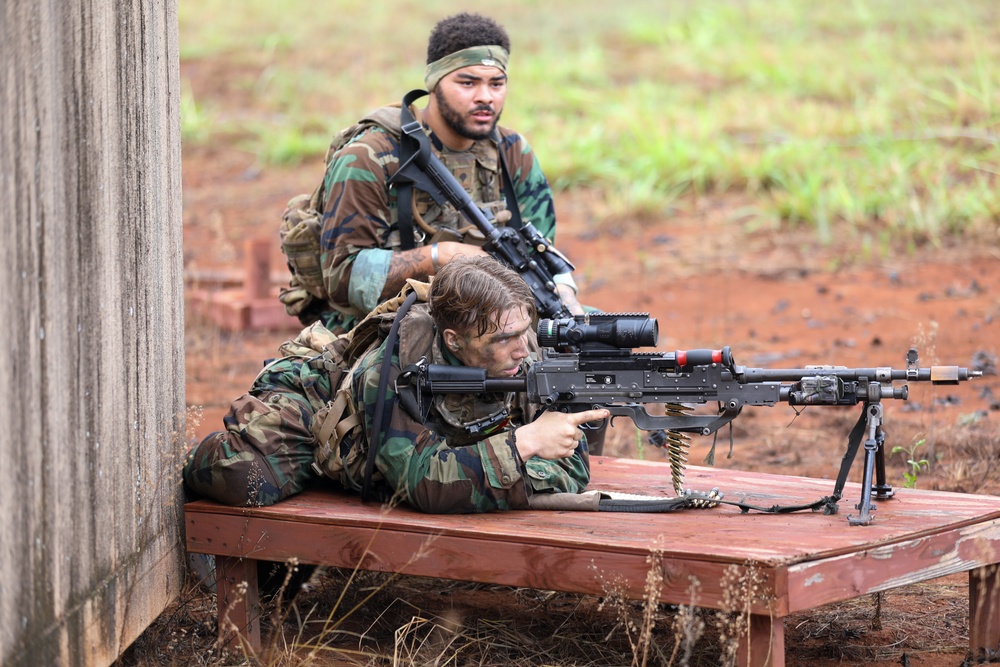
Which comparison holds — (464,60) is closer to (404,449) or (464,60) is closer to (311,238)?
(311,238)

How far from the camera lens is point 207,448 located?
4.48 meters

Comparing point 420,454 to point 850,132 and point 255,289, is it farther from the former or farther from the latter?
point 850,132

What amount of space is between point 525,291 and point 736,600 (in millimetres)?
1269

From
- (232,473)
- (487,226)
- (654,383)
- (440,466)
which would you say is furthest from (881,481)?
(232,473)

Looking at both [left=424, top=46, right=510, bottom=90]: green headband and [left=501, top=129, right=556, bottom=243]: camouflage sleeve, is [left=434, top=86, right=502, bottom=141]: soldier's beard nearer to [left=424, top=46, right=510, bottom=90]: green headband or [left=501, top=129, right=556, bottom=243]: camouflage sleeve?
[left=424, top=46, right=510, bottom=90]: green headband

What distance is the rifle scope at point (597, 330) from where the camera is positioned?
4.20 m

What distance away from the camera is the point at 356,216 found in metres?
5.54

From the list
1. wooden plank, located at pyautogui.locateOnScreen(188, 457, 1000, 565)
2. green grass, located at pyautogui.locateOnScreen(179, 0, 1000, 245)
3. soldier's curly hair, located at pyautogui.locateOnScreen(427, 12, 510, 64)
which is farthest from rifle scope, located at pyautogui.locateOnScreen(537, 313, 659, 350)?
green grass, located at pyautogui.locateOnScreen(179, 0, 1000, 245)

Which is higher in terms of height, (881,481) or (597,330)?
(597,330)

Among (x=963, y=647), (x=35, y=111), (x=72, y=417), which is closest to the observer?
(x=35, y=111)

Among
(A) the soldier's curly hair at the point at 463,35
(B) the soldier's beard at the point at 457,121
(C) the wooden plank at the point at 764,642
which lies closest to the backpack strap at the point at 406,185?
(B) the soldier's beard at the point at 457,121

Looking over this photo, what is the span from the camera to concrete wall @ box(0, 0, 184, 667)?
3154 millimetres

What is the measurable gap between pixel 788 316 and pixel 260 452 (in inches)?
248

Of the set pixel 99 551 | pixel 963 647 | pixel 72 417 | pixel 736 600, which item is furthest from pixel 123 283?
pixel 963 647
